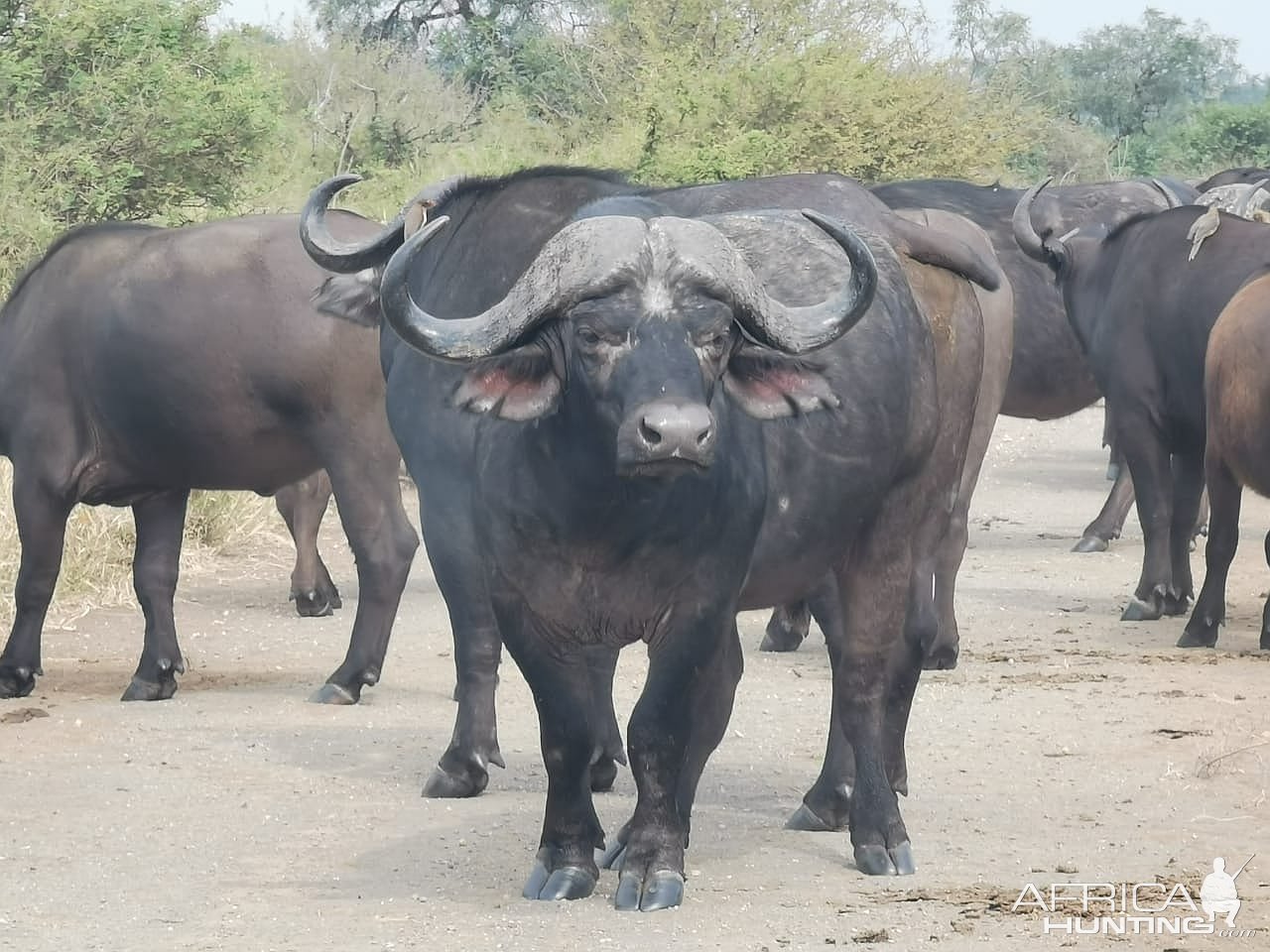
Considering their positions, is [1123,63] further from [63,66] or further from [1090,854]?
[1090,854]

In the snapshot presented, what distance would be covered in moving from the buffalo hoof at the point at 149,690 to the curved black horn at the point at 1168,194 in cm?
846

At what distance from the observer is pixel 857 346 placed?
6.05m

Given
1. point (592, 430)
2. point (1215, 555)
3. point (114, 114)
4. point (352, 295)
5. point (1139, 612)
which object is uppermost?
point (592, 430)

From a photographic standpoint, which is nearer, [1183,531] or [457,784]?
[457,784]

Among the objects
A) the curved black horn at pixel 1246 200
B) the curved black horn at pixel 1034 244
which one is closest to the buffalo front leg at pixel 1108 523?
the curved black horn at pixel 1034 244

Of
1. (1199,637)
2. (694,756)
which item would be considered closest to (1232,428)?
(1199,637)

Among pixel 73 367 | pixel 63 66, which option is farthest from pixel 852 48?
pixel 73 367

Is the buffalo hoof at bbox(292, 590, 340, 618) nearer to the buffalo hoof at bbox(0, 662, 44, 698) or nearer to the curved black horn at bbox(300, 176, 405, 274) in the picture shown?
the buffalo hoof at bbox(0, 662, 44, 698)

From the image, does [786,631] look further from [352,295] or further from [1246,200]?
[1246,200]

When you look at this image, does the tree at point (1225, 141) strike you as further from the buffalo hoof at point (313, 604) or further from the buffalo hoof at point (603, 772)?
the buffalo hoof at point (603, 772)

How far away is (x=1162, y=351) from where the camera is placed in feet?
39.3

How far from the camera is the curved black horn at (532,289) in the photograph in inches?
208

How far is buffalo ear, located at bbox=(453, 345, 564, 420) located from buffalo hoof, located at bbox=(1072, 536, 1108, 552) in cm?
897

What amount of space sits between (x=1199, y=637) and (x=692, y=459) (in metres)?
6.12
